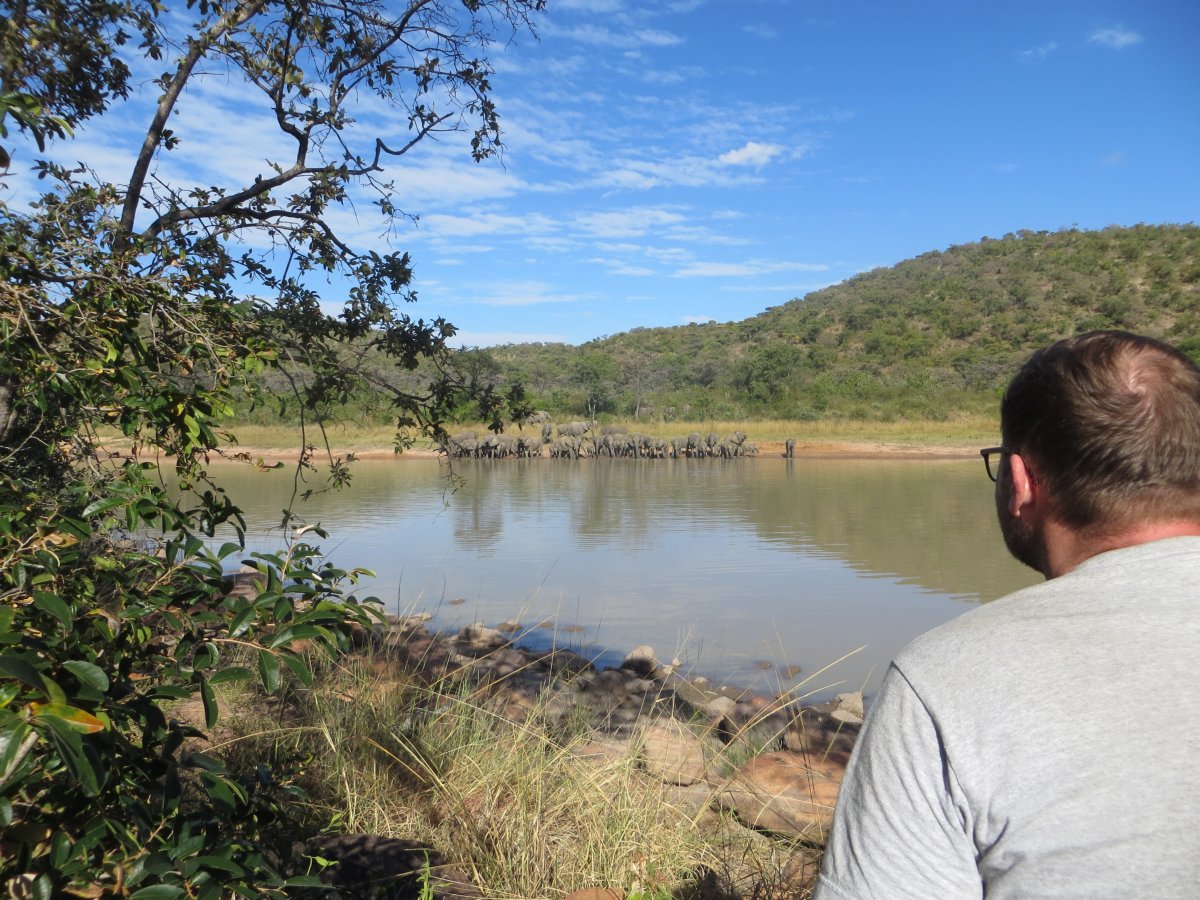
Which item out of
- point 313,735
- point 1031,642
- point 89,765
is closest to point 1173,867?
point 1031,642

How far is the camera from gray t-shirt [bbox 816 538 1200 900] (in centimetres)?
104

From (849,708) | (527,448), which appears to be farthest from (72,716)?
(527,448)

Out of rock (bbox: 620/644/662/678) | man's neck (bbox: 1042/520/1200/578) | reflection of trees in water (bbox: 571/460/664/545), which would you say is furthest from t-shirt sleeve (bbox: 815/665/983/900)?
reflection of trees in water (bbox: 571/460/664/545)

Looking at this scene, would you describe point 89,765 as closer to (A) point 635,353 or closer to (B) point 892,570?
(B) point 892,570

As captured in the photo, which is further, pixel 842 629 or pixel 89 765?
pixel 842 629

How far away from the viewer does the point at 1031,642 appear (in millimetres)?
1125

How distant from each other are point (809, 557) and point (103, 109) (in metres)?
10.2

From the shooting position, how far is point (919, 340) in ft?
187

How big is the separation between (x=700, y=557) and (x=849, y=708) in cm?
645

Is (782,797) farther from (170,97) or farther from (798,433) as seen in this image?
(798,433)

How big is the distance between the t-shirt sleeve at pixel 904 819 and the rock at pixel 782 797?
2378 mm

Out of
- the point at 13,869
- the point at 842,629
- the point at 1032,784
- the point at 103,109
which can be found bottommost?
the point at 842,629

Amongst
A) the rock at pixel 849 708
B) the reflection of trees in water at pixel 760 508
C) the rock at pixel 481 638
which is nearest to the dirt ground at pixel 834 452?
the reflection of trees in water at pixel 760 508

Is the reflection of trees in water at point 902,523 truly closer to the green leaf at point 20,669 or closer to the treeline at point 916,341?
the green leaf at point 20,669
